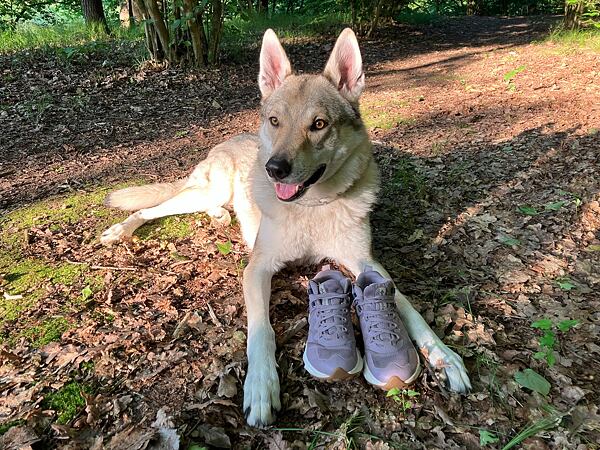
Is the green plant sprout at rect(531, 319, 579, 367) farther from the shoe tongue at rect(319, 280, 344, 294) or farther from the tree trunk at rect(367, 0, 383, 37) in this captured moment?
the tree trunk at rect(367, 0, 383, 37)

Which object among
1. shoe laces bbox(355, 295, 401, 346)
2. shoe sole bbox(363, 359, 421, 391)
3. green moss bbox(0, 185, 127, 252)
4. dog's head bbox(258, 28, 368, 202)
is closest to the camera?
shoe sole bbox(363, 359, 421, 391)

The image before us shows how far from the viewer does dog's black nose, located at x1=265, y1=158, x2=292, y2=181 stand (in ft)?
8.34

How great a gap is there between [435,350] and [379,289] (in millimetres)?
432

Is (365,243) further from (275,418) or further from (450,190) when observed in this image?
(450,190)

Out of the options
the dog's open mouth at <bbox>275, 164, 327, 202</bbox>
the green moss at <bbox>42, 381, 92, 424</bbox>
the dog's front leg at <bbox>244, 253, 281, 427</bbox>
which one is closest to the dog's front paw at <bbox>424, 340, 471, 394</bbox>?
the dog's front leg at <bbox>244, 253, 281, 427</bbox>

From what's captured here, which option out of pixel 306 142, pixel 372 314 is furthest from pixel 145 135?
pixel 372 314

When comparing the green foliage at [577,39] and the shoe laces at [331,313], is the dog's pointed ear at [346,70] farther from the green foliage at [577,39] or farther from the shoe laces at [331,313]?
the green foliage at [577,39]

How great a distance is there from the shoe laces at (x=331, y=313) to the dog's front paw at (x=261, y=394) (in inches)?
13.5

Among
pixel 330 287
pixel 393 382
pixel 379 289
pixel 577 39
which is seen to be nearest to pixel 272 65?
pixel 330 287

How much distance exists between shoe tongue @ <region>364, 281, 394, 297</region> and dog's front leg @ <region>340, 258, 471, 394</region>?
0.72 ft

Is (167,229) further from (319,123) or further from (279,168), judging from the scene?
(319,123)

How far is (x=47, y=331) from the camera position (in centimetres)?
246

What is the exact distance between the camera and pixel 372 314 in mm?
2266

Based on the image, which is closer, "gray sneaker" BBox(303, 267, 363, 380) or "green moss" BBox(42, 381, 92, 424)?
"green moss" BBox(42, 381, 92, 424)
